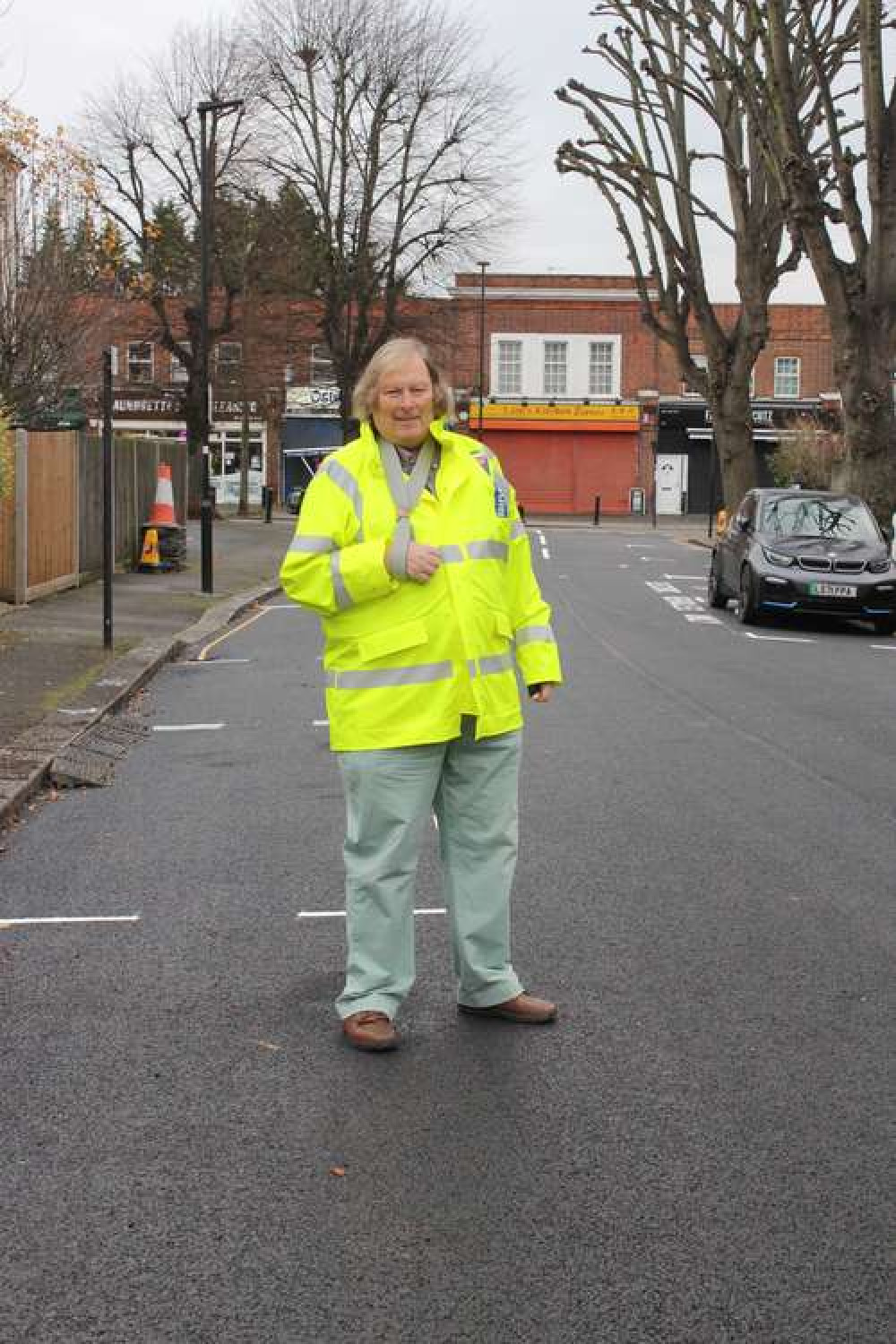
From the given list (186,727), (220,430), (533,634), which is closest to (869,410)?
(186,727)

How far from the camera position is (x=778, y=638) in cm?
1827

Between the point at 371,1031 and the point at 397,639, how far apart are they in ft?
3.41

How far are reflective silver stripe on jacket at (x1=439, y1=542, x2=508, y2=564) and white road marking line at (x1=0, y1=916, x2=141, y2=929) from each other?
2.21 m

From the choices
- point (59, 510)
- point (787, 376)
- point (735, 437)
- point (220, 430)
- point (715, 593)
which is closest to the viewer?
point (59, 510)

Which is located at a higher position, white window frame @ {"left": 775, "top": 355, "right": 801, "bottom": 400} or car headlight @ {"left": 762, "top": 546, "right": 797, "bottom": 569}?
white window frame @ {"left": 775, "top": 355, "right": 801, "bottom": 400}

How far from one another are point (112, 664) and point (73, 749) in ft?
13.6

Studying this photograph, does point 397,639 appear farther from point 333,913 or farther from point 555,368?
point 555,368

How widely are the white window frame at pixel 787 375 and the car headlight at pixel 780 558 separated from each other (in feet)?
155

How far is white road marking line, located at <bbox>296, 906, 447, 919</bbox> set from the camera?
6.21 meters

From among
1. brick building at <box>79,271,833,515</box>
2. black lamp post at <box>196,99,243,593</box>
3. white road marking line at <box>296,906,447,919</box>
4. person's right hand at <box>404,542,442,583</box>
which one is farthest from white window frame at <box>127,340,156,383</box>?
person's right hand at <box>404,542,442,583</box>

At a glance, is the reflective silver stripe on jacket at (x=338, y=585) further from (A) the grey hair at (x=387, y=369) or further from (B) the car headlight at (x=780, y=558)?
(B) the car headlight at (x=780, y=558)

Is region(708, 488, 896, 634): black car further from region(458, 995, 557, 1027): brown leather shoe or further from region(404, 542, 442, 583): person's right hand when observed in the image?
region(404, 542, 442, 583): person's right hand

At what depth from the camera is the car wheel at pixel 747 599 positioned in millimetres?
19469

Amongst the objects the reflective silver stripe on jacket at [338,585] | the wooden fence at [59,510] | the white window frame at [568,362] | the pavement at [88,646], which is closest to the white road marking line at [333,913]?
the reflective silver stripe on jacket at [338,585]
